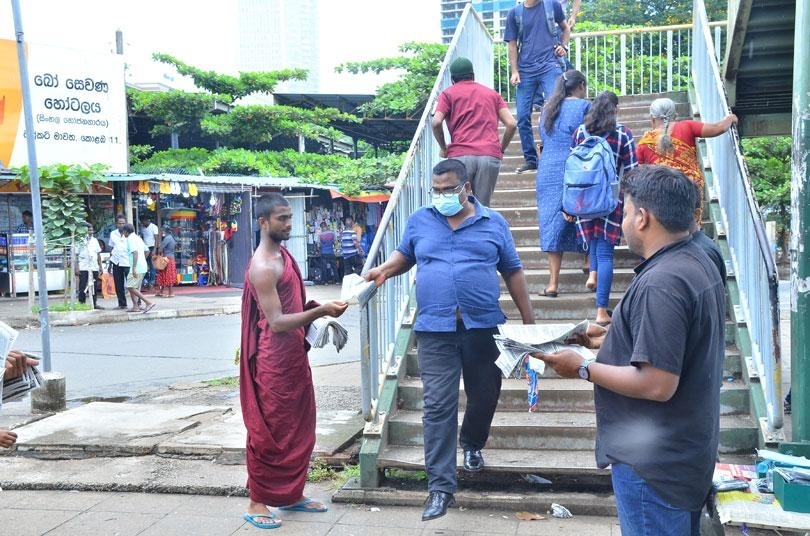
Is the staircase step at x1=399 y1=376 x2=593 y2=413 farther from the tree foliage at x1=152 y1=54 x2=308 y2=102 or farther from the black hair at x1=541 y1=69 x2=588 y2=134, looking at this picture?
the tree foliage at x1=152 y1=54 x2=308 y2=102

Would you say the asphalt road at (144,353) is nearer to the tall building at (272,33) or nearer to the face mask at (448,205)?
the face mask at (448,205)

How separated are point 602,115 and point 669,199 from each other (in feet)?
→ 10.8

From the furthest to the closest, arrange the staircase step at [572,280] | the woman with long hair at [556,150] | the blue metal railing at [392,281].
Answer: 1. the staircase step at [572,280]
2. the woman with long hair at [556,150]
3. the blue metal railing at [392,281]

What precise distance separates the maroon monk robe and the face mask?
94 centimetres

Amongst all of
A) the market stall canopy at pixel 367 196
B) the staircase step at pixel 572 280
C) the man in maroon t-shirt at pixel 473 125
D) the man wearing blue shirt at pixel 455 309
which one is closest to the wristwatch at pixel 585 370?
the man wearing blue shirt at pixel 455 309

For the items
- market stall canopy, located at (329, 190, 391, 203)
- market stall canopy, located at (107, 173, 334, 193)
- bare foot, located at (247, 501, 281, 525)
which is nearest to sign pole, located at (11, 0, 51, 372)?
bare foot, located at (247, 501, 281, 525)

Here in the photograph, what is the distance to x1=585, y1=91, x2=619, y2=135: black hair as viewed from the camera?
568 centimetres

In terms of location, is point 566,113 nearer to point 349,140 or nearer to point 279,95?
point 279,95

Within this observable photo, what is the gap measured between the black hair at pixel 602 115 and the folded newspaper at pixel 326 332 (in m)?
2.46

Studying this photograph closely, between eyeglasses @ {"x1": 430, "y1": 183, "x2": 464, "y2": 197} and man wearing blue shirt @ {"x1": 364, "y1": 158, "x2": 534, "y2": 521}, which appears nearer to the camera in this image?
man wearing blue shirt @ {"x1": 364, "y1": 158, "x2": 534, "y2": 521}

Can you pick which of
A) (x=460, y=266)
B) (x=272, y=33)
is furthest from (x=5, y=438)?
(x=272, y=33)

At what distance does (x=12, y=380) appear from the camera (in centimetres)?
373

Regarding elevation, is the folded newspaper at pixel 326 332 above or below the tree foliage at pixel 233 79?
below

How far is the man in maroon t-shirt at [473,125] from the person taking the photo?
6324mm
